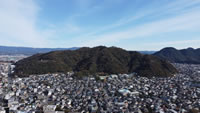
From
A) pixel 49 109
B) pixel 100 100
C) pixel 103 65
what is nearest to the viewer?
pixel 49 109

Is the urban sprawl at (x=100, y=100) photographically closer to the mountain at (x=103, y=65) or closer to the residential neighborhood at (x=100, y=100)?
the residential neighborhood at (x=100, y=100)

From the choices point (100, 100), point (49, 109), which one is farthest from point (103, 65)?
point (49, 109)

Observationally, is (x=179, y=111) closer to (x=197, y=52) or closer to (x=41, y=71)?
(x=41, y=71)

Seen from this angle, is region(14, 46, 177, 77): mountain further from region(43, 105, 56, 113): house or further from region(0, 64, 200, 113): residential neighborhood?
region(43, 105, 56, 113): house

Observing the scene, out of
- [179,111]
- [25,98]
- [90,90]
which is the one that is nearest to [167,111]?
[179,111]

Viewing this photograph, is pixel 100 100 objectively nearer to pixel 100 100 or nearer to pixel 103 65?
pixel 100 100

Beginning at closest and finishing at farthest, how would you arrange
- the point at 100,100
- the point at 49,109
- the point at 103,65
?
1. the point at 49,109
2. the point at 100,100
3. the point at 103,65

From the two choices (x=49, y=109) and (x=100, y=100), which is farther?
(x=100, y=100)

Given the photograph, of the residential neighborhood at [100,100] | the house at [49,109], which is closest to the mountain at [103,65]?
the residential neighborhood at [100,100]

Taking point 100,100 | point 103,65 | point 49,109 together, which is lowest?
point 49,109

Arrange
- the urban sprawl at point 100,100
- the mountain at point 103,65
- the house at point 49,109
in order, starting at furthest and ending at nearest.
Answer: the mountain at point 103,65
the urban sprawl at point 100,100
the house at point 49,109
